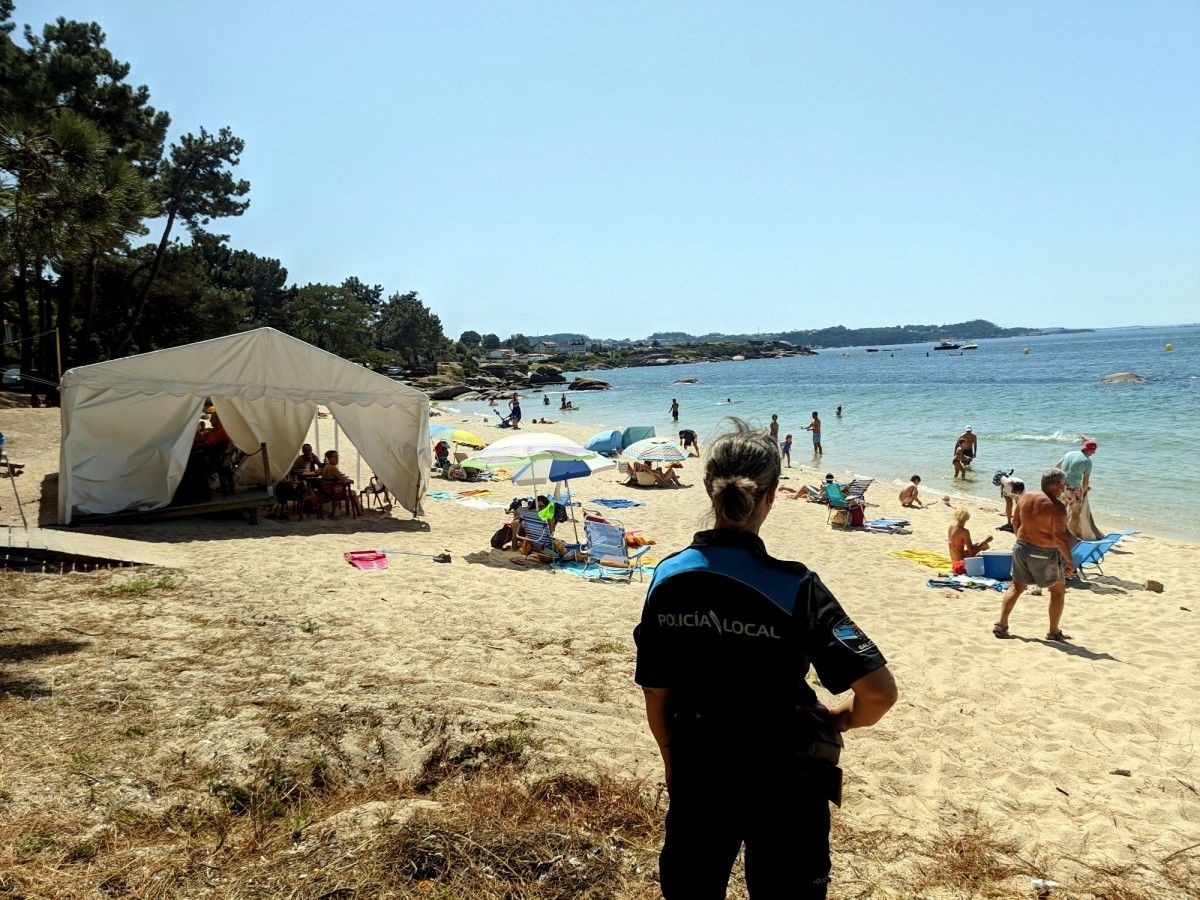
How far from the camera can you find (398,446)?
11.7m

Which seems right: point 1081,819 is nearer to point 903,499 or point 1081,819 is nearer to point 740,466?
point 740,466

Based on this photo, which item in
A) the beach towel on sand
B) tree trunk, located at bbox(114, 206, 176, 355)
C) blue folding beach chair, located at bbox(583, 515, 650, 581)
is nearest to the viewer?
the beach towel on sand

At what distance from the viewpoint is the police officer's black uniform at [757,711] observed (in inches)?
65.4

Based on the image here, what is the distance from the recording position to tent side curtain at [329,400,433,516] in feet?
37.7

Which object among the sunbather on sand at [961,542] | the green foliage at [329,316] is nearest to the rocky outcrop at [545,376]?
the green foliage at [329,316]

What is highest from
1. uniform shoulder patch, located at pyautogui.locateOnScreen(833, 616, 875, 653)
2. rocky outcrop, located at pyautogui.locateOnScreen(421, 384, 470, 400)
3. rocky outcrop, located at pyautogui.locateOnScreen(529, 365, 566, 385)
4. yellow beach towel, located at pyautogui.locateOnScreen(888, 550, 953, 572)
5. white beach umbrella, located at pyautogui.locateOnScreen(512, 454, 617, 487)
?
rocky outcrop, located at pyautogui.locateOnScreen(529, 365, 566, 385)

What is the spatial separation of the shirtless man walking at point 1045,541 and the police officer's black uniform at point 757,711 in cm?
568

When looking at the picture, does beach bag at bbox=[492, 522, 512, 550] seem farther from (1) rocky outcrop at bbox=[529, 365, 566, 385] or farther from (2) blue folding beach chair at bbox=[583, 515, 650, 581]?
(1) rocky outcrop at bbox=[529, 365, 566, 385]

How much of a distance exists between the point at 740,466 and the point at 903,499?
14738 millimetres

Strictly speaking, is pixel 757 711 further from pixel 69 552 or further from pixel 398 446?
pixel 398 446

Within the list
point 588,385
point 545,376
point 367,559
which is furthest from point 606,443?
point 545,376

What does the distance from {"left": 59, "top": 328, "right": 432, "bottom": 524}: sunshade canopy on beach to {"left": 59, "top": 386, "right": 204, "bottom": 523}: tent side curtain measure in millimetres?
11

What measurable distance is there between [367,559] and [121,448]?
4174 millimetres

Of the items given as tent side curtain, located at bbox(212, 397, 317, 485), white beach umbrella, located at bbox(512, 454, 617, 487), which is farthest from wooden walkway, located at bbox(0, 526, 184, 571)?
tent side curtain, located at bbox(212, 397, 317, 485)
